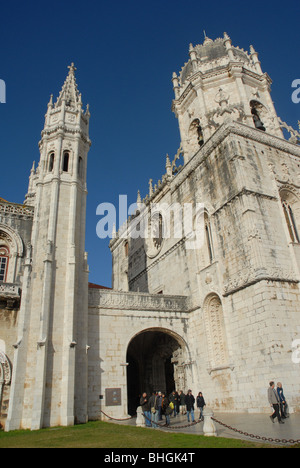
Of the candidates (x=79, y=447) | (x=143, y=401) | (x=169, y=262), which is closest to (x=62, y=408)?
(x=143, y=401)

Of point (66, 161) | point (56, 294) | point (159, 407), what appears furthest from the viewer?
point (66, 161)

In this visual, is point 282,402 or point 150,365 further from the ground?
point 150,365

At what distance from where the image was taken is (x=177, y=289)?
23859 mm

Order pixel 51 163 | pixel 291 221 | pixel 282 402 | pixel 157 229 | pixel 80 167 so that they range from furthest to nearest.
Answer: pixel 157 229
pixel 80 167
pixel 51 163
pixel 291 221
pixel 282 402

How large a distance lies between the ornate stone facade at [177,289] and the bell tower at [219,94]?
0.51 feet

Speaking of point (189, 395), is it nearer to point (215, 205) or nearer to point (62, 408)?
point (62, 408)

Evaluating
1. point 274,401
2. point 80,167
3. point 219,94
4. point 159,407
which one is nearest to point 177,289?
point 159,407

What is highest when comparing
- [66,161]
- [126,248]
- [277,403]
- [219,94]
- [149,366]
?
[219,94]

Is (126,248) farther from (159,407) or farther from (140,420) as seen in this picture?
(140,420)

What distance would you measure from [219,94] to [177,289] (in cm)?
1478

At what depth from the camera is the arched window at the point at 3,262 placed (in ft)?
63.3

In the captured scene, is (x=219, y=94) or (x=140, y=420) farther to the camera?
(x=219, y=94)

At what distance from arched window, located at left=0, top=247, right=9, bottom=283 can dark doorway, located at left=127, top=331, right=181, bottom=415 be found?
9.66 meters
